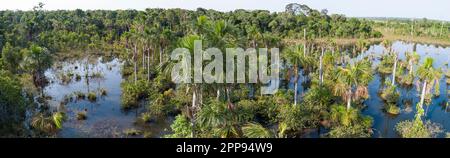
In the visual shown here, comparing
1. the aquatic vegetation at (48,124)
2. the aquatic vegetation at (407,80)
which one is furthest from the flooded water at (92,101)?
the aquatic vegetation at (407,80)

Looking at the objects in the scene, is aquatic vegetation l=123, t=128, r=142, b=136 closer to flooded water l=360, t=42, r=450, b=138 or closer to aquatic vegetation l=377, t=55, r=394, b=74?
flooded water l=360, t=42, r=450, b=138

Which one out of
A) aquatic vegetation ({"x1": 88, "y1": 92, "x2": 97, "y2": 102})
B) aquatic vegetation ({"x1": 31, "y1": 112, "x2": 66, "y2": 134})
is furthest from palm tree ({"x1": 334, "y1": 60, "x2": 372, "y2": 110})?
aquatic vegetation ({"x1": 88, "y1": 92, "x2": 97, "y2": 102})

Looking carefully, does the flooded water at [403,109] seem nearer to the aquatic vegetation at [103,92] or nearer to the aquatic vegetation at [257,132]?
the aquatic vegetation at [257,132]

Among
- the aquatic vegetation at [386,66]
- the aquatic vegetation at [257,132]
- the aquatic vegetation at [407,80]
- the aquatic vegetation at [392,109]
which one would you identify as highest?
the aquatic vegetation at [257,132]

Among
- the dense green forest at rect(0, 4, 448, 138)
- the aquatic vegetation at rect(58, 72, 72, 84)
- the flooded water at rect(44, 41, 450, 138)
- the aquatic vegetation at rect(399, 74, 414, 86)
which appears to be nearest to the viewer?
→ the dense green forest at rect(0, 4, 448, 138)

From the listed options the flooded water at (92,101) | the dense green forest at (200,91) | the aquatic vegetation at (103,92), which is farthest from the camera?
the aquatic vegetation at (103,92)

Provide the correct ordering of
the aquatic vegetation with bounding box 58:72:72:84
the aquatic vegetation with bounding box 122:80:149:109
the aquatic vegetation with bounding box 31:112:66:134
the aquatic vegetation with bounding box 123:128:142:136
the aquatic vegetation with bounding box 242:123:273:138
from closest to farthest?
1. the aquatic vegetation with bounding box 242:123:273:138
2. the aquatic vegetation with bounding box 31:112:66:134
3. the aquatic vegetation with bounding box 123:128:142:136
4. the aquatic vegetation with bounding box 122:80:149:109
5. the aquatic vegetation with bounding box 58:72:72:84

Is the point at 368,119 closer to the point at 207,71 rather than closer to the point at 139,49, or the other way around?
the point at 207,71

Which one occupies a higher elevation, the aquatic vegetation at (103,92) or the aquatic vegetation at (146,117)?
the aquatic vegetation at (103,92)
